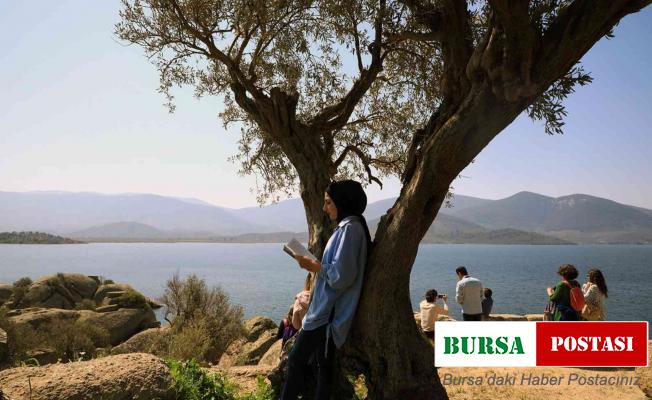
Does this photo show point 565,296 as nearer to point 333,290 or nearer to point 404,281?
point 404,281

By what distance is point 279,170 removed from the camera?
47.8ft

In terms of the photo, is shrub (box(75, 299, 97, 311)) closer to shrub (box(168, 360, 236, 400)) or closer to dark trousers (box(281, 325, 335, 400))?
shrub (box(168, 360, 236, 400))

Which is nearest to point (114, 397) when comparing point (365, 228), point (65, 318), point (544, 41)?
point (365, 228)

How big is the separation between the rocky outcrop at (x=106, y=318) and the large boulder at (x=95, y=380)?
20500 millimetres

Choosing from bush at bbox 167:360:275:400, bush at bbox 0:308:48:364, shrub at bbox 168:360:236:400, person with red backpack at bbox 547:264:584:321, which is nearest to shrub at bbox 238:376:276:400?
bush at bbox 167:360:275:400

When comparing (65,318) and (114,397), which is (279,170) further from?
(65,318)

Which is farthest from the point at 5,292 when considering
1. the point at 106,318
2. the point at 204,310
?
the point at 204,310

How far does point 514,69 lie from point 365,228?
2497 mm

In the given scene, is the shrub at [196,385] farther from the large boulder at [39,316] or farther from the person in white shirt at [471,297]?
the large boulder at [39,316]

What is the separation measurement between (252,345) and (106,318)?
37.2 ft

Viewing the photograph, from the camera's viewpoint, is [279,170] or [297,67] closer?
[297,67]

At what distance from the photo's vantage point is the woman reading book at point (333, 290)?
15.3 ft

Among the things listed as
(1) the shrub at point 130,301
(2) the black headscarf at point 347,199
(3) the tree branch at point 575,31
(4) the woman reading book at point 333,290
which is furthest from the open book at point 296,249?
(1) the shrub at point 130,301

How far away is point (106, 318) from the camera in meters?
26.0
